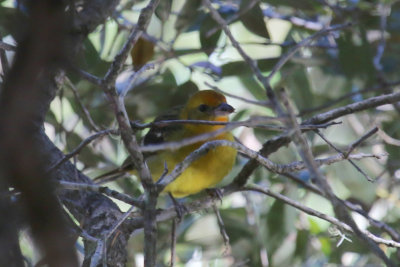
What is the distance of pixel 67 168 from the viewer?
2945 mm

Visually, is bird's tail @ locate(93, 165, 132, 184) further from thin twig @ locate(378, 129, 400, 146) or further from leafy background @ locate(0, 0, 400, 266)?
thin twig @ locate(378, 129, 400, 146)

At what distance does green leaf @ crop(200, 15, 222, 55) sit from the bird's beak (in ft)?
1.35

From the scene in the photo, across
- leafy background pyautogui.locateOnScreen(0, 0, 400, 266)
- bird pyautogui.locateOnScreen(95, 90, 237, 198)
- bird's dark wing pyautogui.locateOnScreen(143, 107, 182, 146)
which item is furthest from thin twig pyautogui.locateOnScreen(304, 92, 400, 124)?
bird's dark wing pyautogui.locateOnScreen(143, 107, 182, 146)

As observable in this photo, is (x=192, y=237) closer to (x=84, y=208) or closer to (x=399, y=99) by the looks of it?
(x=84, y=208)

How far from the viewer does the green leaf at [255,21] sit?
3488 mm

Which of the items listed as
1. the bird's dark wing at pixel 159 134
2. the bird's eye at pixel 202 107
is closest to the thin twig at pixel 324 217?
the bird's dark wing at pixel 159 134

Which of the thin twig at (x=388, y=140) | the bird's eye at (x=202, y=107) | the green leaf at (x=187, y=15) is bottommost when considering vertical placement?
the thin twig at (x=388, y=140)

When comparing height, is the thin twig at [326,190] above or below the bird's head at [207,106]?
above

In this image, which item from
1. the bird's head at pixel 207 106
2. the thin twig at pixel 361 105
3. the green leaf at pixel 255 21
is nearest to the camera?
the thin twig at pixel 361 105

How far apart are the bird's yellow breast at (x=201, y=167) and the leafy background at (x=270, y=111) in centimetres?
35

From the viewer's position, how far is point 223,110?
400 cm

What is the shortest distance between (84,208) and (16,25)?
215 centimetres

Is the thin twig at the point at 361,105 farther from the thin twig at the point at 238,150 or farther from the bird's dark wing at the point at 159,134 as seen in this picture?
the bird's dark wing at the point at 159,134

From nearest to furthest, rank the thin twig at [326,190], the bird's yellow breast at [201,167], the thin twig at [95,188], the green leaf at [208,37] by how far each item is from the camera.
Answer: the thin twig at [326,190] < the thin twig at [95,188] < the bird's yellow breast at [201,167] < the green leaf at [208,37]
